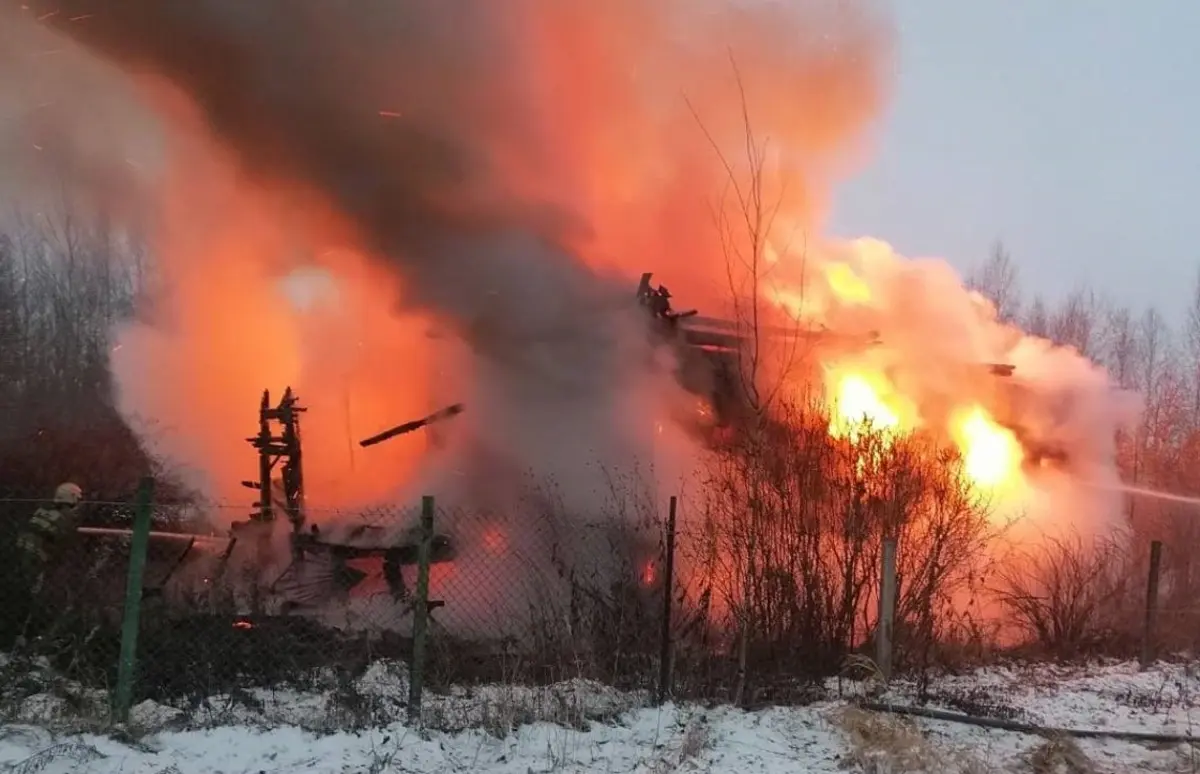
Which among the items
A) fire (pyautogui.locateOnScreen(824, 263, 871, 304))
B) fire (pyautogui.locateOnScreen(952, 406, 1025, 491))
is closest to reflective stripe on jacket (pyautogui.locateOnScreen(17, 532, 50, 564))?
fire (pyautogui.locateOnScreen(952, 406, 1025, 491))

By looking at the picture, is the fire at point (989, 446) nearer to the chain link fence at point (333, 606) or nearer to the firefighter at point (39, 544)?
the chain link fence at point (333, 606)

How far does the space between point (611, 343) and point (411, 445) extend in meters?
3.47

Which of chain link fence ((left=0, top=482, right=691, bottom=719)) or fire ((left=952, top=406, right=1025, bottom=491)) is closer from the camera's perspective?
chain link fence ((left=0, top=482, right=691, bottom=719))

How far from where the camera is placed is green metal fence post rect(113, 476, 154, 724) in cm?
442

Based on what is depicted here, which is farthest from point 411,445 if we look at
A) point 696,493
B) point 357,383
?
point 696,493

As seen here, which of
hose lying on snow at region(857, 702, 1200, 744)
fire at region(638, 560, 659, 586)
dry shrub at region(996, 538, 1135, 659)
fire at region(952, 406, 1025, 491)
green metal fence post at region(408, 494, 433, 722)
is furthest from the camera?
fire at region(952, 406, 1025, 491)

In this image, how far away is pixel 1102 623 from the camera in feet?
26.2

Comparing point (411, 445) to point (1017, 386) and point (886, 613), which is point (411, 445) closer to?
point (886, 613)

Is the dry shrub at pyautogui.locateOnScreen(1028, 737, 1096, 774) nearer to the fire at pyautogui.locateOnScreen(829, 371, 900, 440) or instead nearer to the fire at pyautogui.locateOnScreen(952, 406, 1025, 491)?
the fire at pyautogui.locateOnScreen(829, 371, 900, 440)

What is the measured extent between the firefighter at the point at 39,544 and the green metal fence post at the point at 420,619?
277 centimetres

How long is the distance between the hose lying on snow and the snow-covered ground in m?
0.04

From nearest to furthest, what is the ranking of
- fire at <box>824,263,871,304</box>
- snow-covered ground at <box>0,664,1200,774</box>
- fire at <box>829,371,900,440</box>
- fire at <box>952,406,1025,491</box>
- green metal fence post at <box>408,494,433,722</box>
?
snow-covered ground at <box>0,664,1200,774</box> → green metal fence post at <box>408,494,433,722</box> → fire at <box>829,371,900,440</box> → fire at <box>952,406,1025,491</box> → fire at <box>824,263,871,304</box>

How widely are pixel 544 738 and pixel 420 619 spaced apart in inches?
39.3

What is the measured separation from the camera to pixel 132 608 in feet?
14.9
